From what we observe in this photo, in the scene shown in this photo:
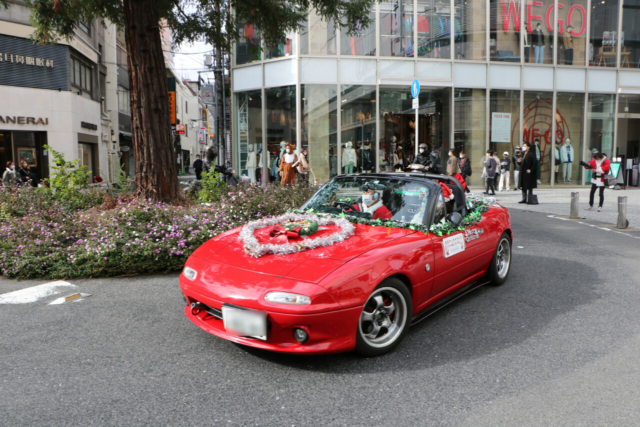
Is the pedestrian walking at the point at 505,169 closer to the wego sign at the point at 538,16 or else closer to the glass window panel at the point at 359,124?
the glass window panel at the point at 359,124

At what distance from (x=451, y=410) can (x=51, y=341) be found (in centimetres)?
320

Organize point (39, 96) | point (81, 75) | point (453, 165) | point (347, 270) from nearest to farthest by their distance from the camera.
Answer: point (347, 270) → point (453, 165) → point (39, 96) → point (81, 75)

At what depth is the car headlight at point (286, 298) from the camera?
317 cm

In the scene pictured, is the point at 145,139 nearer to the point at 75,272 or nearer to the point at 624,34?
the point at 75,272

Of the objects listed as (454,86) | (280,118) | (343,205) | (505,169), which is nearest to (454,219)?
(343,205)

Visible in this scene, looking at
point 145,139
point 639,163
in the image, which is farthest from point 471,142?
point 145,139

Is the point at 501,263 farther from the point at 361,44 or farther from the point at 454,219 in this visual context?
the point at 361,44

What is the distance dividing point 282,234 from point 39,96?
2323 centimetres

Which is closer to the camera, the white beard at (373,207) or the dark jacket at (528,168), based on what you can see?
the white beard at (373,207)

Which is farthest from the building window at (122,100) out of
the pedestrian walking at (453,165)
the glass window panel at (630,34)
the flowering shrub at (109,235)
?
the glass window panel at (630,34)

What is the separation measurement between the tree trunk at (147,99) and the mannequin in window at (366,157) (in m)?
12.1

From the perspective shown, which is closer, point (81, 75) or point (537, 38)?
point (537, 38)

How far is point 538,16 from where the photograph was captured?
20828mm

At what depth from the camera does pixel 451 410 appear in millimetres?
2865
